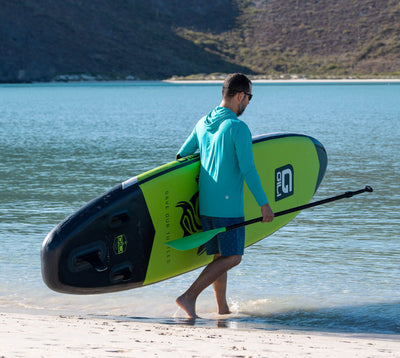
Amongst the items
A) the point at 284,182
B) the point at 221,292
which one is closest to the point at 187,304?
the point at 221,292

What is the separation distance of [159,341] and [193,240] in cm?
113

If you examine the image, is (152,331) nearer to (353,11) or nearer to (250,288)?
(250,288)

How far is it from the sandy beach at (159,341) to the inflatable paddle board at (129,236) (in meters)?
0.35

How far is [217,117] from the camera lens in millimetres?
4695

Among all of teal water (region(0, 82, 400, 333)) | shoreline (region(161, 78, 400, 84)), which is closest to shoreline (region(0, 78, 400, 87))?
shoreline (region(161, 78, 400, 84))

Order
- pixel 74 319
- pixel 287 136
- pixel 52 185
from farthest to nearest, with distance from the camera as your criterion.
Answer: pixel 52 185, pixel 287 136, pixel 74 319

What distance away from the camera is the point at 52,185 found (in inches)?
478

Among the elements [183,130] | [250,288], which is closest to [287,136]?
[250,288]

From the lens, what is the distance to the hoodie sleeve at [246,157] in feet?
14.9

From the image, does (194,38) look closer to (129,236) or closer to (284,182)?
(284,182)

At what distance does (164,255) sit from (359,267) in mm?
2272

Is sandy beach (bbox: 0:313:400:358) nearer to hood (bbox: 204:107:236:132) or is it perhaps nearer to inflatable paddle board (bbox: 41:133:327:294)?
inflatable paddle board (bbox: 41:133:327:294)

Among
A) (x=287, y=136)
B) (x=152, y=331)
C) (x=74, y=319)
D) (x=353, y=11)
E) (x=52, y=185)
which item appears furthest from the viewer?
(x=353, y=11)

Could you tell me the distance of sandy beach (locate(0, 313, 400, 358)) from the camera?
368 cm
